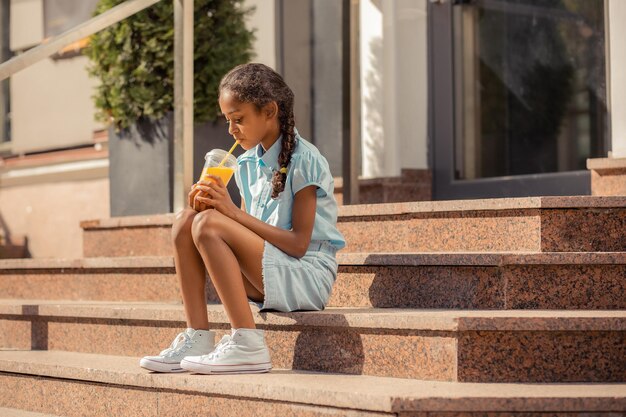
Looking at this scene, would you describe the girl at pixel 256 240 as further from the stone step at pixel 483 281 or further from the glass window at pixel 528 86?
the glass window at pixel 528 86

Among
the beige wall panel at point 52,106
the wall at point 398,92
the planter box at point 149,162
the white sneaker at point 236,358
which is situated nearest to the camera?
the white sneaker at point 236,358

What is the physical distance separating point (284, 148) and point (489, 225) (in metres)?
0.85

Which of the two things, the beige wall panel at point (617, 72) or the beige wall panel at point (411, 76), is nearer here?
the beige wall panel at point (617, 72)

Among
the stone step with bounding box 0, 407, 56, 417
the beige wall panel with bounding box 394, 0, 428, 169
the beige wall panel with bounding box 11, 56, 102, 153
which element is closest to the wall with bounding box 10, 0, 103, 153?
the beige wall panel with bounding box 11, 56, 102, 153

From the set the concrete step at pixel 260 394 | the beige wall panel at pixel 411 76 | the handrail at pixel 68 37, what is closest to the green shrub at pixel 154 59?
the beige wall panel at pixel 411 76

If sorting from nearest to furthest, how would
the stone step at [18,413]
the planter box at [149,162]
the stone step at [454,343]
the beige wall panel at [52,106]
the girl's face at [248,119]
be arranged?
the stone step at [454,343] → the girl's face at [248,119] → the stone step at [18,413] → the planter box at [149,162] → the beige wall panel at [52,106]

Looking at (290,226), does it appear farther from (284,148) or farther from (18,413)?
(18,413)

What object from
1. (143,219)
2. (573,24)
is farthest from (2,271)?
(573,24)

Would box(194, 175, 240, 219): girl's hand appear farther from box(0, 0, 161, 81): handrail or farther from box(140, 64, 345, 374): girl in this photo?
box(0, 0, 161, 81): handrail

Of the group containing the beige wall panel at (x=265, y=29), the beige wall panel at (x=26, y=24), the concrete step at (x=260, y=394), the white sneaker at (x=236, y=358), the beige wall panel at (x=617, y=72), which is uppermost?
the beige wall panel at (x=26, y=24)

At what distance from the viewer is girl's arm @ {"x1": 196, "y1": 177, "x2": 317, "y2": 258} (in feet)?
12.0

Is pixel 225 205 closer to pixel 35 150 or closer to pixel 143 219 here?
pixel 143 219

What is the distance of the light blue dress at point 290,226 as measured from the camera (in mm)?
3736

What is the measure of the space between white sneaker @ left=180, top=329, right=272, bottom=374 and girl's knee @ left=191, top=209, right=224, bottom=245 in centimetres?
32
